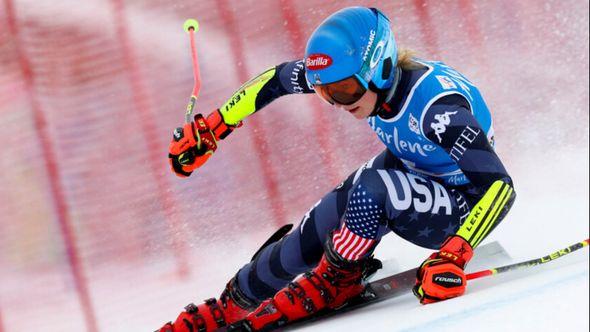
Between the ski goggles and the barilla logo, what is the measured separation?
0.19ft

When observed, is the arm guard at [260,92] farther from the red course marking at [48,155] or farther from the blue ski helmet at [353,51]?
the red course marking at [48,155]

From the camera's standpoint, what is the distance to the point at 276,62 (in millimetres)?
4352

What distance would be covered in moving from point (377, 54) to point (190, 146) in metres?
0.81

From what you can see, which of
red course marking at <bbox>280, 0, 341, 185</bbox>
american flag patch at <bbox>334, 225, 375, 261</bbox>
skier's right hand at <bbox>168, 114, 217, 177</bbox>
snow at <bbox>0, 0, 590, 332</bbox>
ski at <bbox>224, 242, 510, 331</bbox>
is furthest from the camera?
red course marking at <bbox>280, 0, 341, 185</bbox>

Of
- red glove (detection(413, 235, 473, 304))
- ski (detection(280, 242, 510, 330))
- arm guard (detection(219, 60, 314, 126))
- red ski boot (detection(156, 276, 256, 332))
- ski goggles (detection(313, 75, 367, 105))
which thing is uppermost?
arm guard (detection(219, 60, 314, 126))

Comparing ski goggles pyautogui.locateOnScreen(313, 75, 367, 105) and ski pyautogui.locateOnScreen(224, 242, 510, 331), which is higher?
ski goggles pyautogui.locateOnScreen(313, 75, 367, 105)

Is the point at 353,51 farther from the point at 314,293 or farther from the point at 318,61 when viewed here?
the point at 314,293

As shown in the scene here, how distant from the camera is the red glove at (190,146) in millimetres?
3020

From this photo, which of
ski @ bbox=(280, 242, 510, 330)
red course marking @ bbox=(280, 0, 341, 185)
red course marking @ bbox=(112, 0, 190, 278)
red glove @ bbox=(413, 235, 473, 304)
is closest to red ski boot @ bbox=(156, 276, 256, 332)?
ski @ bbox=(280, 242, 510, 330)

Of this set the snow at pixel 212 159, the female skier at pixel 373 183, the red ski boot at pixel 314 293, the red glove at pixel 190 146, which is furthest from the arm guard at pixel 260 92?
the snow at pixel 212 159

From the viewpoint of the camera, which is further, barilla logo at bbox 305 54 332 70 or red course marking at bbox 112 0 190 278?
red course marking at bbox 112 0 190 278

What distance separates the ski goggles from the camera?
2.53 m

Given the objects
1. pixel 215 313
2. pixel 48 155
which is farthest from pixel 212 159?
pixel 215 313

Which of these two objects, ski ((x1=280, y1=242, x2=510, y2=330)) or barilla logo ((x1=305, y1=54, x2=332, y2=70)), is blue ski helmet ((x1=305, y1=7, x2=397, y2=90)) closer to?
barilla logo ((x1=305, y1=54, x2=332, y2=70))
